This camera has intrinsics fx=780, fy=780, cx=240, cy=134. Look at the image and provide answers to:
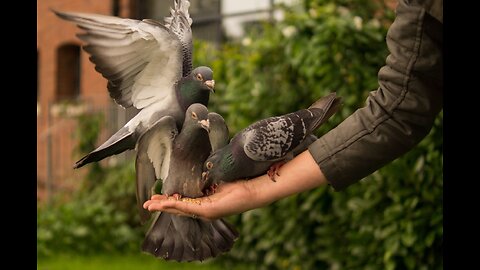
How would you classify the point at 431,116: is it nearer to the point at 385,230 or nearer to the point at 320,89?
the point at 385,230

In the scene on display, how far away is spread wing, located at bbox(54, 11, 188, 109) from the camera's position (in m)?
1.85

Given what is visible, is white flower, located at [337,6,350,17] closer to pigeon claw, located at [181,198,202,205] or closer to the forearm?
the forearm

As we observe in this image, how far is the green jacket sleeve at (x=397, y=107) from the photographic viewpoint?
1939mm

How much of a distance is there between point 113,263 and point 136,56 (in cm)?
562

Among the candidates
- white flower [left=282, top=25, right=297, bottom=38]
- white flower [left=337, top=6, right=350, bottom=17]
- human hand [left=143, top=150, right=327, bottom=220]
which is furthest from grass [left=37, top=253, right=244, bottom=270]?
human hand [left=143, top=150, right=327, bottom=220]

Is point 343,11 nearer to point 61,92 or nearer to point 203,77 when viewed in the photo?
point 203,77

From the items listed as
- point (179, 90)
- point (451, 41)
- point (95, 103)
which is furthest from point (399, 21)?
point (95, 103)

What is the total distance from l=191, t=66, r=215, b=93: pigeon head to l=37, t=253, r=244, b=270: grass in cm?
505

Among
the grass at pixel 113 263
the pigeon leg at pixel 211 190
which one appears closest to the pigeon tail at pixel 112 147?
the pigeon leg at pixel 211 190

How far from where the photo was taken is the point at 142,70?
1.91 m

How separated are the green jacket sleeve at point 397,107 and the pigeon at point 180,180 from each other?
1.14ft

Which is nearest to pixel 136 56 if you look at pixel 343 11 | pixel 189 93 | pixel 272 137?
pixel 189 93

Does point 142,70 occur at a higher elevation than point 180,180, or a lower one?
higher

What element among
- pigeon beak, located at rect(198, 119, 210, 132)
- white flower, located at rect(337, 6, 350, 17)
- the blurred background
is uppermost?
pigeon beak, located at rect(198, 119, 210, 132)
